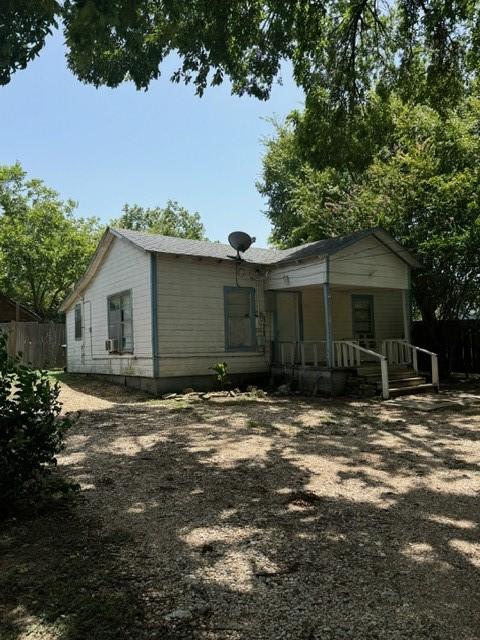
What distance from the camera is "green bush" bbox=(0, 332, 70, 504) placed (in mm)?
3586

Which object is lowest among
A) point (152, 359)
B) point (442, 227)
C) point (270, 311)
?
point (152, 359)

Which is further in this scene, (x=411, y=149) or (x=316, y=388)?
(x=411, y=149)

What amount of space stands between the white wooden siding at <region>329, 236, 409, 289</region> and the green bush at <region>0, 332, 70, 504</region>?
9172mm

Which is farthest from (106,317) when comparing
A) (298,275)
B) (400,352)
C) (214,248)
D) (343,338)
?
(400,352)

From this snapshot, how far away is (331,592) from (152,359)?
972cm

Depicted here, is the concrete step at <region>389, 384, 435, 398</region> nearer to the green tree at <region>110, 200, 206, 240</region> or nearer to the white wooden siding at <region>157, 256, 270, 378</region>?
the white wooden siding at <region>157, 256, 270, 378</region>

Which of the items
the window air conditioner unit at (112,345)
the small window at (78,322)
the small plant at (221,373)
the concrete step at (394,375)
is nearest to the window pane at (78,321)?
the small window at (78,322)

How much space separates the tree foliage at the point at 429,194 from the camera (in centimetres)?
1297

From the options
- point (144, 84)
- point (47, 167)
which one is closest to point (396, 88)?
point (144, 84)

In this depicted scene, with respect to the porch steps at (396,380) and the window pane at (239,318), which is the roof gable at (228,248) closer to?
the window pane at (239,318)

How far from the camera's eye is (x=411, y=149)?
1546 cm

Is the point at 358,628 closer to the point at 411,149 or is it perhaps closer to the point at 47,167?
the point at 411,149

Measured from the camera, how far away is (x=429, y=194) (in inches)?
561

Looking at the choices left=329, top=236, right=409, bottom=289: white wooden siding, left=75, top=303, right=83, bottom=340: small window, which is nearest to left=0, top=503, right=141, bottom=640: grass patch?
left=329, top=236, right=409, bottom=289: white wooden siding
